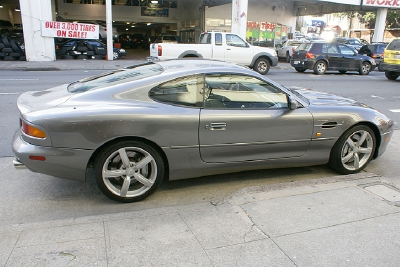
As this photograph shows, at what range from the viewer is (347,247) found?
2.83 meters

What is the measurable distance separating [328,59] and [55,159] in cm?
1680

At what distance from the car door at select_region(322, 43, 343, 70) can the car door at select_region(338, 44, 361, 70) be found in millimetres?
230

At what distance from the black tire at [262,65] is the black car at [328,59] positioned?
193 centimetres

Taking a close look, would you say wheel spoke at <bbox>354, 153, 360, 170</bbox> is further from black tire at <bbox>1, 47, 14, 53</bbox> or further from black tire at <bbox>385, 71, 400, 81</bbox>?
black tire at <bbox>1, 47, 14, 53</bbox>

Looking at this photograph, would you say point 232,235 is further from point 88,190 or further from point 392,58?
point 392,58

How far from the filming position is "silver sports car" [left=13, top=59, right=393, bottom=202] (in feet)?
11.2

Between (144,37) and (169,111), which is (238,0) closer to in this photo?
(169,111)

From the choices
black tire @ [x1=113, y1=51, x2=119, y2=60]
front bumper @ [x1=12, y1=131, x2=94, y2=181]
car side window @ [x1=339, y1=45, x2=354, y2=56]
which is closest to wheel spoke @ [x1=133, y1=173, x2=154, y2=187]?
front bumper @ [x1=12, y1=131, x2=94, y2=181]

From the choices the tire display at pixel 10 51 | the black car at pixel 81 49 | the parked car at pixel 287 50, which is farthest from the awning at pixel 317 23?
the tire display at pixel 10 51

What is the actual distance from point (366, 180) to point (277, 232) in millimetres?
1760

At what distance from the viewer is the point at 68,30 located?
2048 centimetres

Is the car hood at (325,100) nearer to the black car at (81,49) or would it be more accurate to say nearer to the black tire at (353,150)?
the black tire at (353,150)

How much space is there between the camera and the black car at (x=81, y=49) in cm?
2203

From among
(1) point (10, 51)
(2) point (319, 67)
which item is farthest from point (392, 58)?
(1) point (10, 51)
